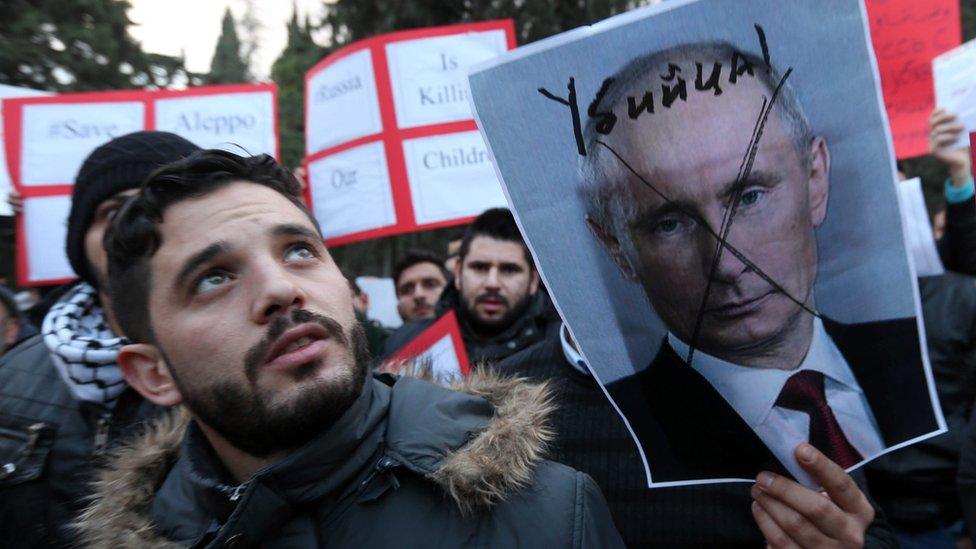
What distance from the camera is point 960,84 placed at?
107 inches

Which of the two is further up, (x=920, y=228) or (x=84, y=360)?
(x=920, y=228)

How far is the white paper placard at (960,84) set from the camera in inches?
101

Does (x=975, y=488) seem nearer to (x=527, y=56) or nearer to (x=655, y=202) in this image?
(x=655, y=202)

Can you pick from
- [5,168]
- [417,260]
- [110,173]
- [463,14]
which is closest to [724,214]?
[110,173]

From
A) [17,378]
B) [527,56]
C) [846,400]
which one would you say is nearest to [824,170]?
[846,400]

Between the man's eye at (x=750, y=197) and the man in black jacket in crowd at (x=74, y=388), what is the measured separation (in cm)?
148

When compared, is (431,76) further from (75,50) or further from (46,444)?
(75,50)

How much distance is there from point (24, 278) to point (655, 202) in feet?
9.96

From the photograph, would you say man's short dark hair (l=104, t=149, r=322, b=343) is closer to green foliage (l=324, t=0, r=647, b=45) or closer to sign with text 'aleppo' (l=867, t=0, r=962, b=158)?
sign with text 'aleppo' (l=867, t=0, r=962, b=158)

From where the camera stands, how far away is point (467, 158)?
3.77m

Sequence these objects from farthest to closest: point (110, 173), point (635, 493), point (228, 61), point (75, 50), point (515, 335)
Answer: point (228, 61), point (75, 50), point (515, 335), point (110, 173), point (635, 493)

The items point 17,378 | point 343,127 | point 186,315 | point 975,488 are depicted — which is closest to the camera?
point 186,315

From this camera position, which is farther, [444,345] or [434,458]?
[444,345]

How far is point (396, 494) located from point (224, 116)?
2.91 meters
